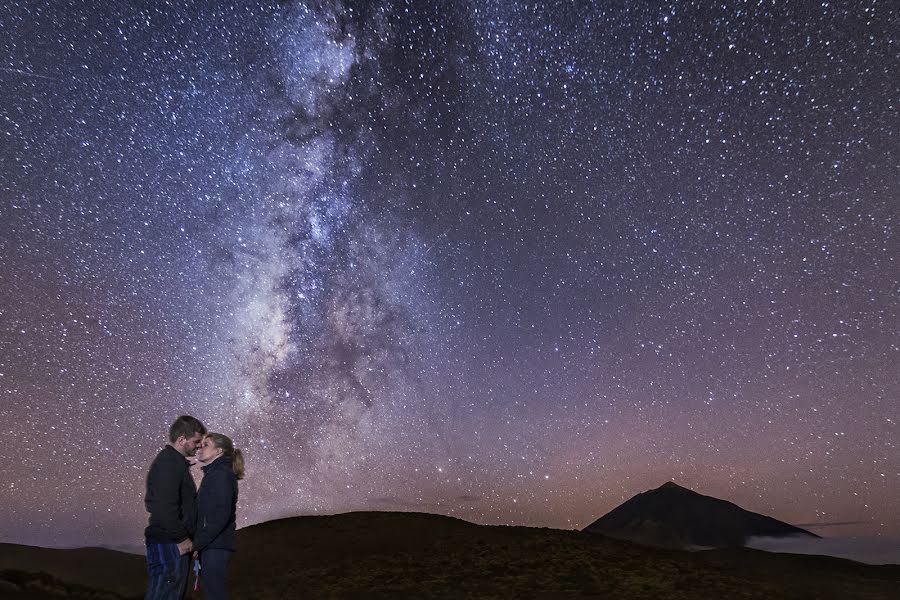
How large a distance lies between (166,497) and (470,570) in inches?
391

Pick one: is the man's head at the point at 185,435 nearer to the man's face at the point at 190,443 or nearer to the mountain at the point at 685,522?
the man's face at the point at 190,443

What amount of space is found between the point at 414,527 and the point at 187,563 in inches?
567

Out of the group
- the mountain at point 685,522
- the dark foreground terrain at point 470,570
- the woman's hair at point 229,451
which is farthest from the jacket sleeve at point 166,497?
the mountain at point 685,522

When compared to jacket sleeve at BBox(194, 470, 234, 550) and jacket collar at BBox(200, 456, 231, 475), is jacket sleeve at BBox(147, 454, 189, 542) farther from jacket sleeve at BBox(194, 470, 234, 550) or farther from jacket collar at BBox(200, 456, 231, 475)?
jacket collar at BBox(200, 456, 231, 475)

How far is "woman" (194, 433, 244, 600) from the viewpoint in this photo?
4.56 m

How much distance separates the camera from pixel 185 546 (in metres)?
4.44

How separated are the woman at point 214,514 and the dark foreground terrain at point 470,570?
7319 mm

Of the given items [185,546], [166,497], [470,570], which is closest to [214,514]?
[185,546]

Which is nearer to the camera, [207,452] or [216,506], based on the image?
[216,506]

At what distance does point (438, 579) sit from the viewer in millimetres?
12312

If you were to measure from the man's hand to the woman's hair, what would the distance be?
1.80ft

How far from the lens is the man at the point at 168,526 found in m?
4.34

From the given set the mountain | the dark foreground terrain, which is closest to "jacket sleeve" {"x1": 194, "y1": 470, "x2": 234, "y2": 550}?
the dark foreground terrain

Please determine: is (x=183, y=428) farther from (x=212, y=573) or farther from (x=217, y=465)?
(x=212, y=573)
